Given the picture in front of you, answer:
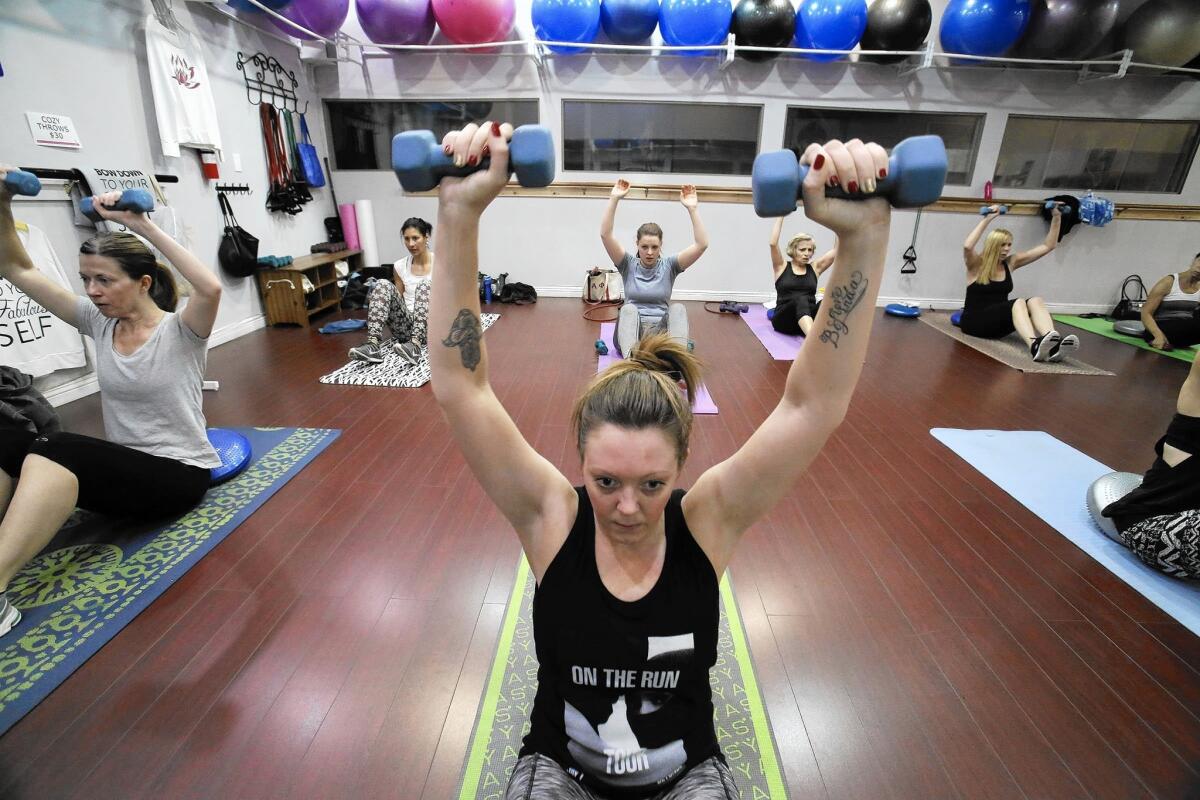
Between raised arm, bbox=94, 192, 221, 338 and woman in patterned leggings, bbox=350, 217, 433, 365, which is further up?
raised arm, bbox=94, 192, 221, 338

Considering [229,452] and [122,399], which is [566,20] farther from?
[122,399]

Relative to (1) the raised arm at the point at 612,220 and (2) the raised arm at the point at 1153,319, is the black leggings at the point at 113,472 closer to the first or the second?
(1) the raised arm at the point at 612,220

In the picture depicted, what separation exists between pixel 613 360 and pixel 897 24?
413 cm

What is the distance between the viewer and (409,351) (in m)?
4.40

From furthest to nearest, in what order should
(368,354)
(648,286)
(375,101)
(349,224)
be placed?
(349,224) → (375,101) → (368,354) → (648,286)

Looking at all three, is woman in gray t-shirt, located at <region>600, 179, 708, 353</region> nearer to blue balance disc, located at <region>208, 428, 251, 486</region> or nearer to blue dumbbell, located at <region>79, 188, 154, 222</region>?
blue balance disc, located at <region>208, 428, 251, 486</region>

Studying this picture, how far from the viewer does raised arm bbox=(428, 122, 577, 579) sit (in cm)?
79

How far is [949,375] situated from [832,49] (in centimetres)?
337

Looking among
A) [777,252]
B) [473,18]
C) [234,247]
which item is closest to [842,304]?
[777,252]

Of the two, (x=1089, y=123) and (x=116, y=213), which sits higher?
(x=1089, y=123)

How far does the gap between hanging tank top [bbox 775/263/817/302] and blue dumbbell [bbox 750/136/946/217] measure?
4.66m

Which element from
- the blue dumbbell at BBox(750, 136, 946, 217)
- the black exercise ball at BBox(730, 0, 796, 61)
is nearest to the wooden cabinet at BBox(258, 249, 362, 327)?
the black exercise ball at BBox(730, 0, 796, 61)

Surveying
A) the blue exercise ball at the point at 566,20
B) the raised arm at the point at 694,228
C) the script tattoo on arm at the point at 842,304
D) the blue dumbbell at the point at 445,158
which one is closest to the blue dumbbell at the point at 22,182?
the blue dumbbell at the point at 445,158

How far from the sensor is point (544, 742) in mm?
1015
